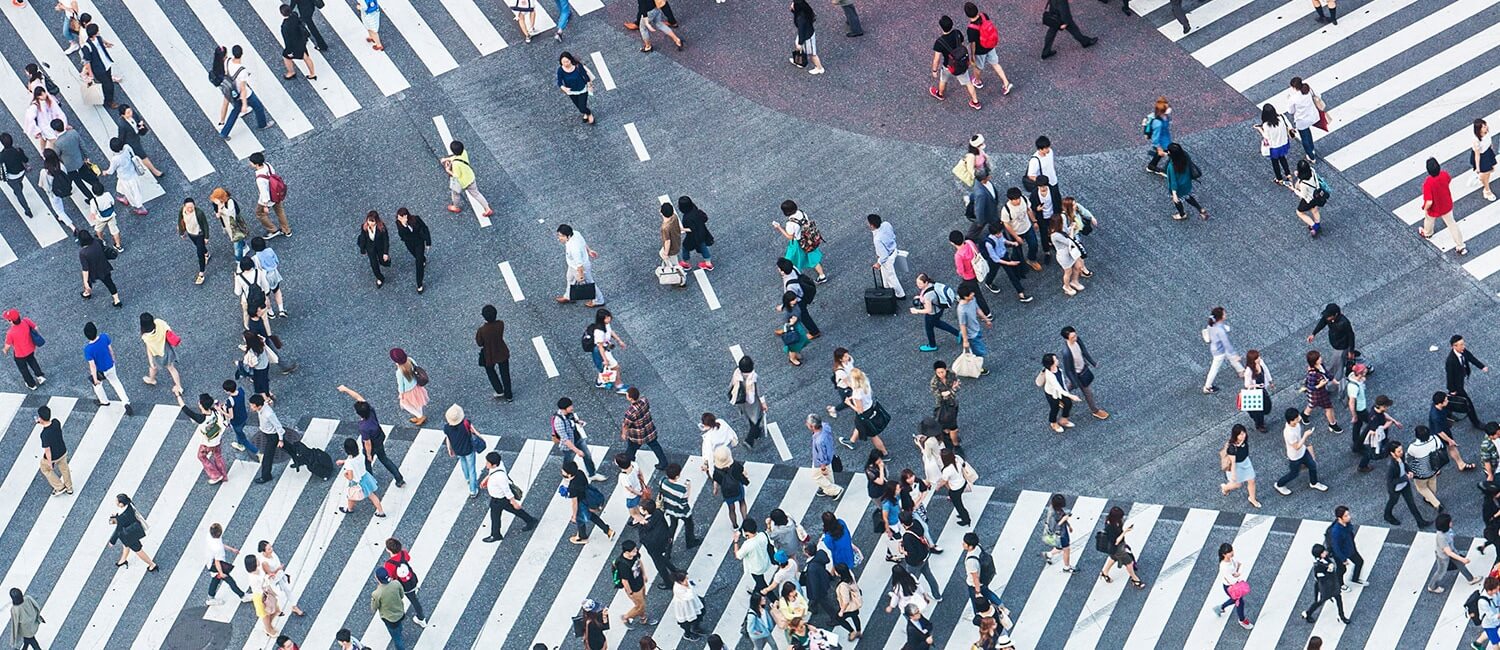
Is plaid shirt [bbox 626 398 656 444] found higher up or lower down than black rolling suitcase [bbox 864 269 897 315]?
higher up

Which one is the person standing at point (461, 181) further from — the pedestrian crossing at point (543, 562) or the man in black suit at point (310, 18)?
the pedestrian crossing at point (543, 562)

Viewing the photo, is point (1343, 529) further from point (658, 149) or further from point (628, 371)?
point (658, 149)

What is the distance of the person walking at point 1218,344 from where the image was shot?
3753cm

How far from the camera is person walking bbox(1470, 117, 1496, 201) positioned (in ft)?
132

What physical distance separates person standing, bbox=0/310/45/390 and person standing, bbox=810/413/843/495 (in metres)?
12.2

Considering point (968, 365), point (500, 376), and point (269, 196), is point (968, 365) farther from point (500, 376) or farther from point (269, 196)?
point (269, 196)

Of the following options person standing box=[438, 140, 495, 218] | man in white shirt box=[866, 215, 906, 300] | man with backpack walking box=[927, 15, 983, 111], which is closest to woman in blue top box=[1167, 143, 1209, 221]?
man with backpack walking box=[927, 15, 983, 111]

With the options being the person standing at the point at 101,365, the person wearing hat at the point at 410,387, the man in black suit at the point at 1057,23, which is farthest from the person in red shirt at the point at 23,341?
the man in black suit at the point at 1057,23

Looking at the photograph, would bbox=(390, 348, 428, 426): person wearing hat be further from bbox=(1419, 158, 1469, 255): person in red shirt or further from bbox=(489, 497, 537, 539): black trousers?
bbox=(1419, 158, 1469, 255): person in red shirt

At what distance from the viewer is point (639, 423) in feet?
122

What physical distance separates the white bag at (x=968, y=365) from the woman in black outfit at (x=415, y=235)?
8.66 m

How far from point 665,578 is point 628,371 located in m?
4.34

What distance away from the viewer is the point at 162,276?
42.0m

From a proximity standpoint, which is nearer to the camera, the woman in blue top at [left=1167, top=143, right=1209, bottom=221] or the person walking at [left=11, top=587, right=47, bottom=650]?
the person walking at [left=11, top=587, right=47, bottom=650]
